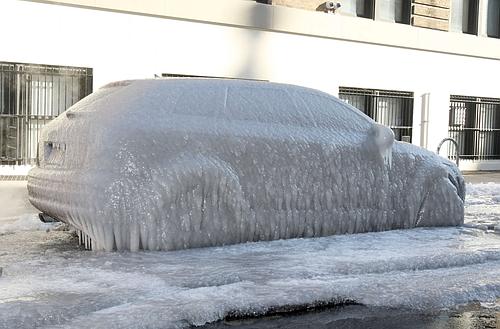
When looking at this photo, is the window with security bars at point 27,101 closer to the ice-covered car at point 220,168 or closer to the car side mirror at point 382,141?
the ice-covered car at point 220,168

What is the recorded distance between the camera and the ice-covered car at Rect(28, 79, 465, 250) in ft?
16.8

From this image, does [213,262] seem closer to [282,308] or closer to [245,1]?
[282,308]

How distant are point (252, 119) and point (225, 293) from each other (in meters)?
2.06

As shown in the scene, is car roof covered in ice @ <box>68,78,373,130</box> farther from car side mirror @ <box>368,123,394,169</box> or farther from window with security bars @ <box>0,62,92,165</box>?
window with security bars @ <box>0,62,92,165</box>

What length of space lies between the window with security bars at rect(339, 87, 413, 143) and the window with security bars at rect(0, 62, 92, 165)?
7043 millimetres

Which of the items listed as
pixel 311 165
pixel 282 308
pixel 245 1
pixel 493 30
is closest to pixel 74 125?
pixel 311 165

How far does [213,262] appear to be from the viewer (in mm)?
5098

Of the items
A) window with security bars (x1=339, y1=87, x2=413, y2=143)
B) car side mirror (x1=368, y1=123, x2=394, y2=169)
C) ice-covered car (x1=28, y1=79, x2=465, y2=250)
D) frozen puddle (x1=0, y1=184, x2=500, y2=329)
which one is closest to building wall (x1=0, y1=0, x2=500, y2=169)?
window with security bars (x1=339, y1=87, x2=413, y2=143)

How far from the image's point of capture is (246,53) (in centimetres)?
1489

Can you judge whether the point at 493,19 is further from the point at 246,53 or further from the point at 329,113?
the point at 329,113

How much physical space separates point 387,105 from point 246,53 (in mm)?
4766

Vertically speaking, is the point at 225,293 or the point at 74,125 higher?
the point at 74,125

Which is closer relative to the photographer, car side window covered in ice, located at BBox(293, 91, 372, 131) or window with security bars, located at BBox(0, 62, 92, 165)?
car side window covered in ice, located at BBox(293, 91, 372, 131)

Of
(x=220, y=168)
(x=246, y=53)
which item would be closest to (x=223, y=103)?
(x=220, y=168)
